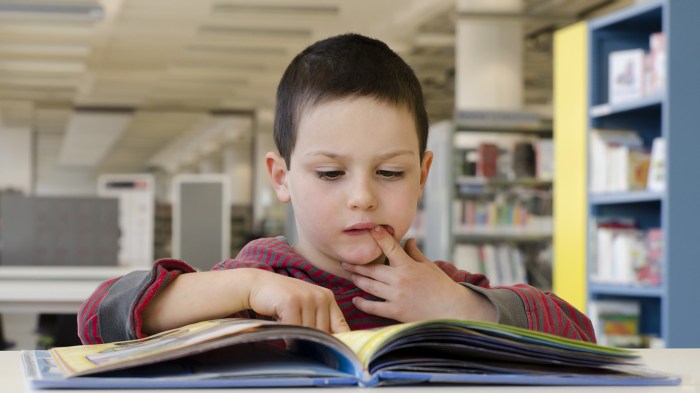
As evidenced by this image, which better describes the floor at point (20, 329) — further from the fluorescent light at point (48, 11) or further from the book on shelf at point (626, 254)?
the book on shelf at point (626, 254)

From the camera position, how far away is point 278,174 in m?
1.29

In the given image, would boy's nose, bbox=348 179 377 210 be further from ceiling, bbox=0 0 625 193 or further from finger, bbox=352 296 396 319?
ceiling, bbox=0 0 625 193

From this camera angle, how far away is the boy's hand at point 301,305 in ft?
3.20

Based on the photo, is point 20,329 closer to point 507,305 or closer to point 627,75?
point 627,75

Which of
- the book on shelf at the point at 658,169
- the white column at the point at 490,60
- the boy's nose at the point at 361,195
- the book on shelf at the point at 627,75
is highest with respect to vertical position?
the white column at the point at 490,60

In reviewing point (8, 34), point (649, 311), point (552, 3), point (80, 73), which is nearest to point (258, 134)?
point (80, 73)

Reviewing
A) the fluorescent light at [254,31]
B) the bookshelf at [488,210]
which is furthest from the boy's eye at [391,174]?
the fluorescent light at [254,31]

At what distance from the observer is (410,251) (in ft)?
3.92

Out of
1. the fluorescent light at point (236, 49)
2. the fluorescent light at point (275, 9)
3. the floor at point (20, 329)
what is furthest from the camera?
the fluorescent light at point (236, 49)

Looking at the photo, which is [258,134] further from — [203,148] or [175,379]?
[175,379]

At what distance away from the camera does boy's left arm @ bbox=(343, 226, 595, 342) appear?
3.55 ft

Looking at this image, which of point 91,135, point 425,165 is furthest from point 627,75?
point 91,135

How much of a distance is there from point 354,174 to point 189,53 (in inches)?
515

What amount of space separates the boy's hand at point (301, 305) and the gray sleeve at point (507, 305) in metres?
0.17
